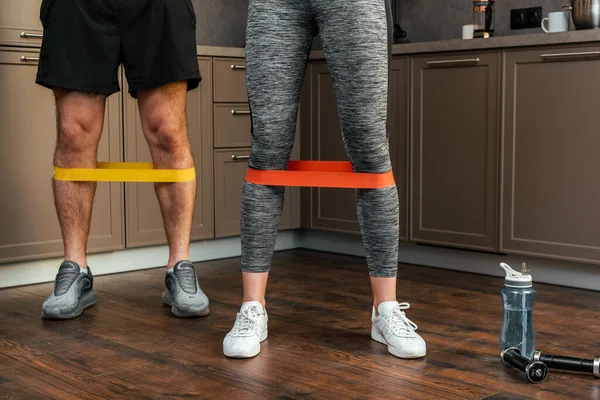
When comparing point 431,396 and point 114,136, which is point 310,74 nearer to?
point 114,136

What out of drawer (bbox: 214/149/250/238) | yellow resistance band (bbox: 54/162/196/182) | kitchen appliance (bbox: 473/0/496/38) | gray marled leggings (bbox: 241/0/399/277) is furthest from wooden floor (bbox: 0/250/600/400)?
kitchen appliance (bbox: 473/0/496/38)

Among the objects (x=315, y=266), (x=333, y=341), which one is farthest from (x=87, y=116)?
(x=315, y=266)

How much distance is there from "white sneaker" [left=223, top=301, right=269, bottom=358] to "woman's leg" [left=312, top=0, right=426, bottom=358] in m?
0.29

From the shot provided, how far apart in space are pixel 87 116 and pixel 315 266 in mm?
1252

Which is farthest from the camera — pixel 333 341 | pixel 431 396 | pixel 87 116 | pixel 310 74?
pixel 310 74

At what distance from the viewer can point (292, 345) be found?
2133mm

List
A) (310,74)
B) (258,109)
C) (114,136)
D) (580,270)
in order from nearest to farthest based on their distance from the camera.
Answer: (258,109) → (580,270) → (114,136) → (310,74)

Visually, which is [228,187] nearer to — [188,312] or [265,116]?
[188,312]

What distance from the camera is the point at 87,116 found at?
98.9 inches

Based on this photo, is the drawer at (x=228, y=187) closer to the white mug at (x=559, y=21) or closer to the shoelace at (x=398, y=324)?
the white mug at (x=559, y=21)

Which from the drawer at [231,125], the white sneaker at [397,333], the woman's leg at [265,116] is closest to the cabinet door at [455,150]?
the drawer at [231,125]

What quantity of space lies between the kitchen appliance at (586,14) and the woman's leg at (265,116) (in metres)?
1.40

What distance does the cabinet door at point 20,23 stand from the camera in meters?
2.97

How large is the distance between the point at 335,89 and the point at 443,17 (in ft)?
6.57
